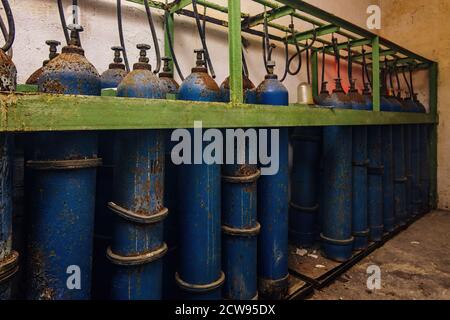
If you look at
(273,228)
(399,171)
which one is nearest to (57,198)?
(273,228)

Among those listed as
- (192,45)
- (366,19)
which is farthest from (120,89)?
(366,19)

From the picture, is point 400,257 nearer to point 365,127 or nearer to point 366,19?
point 365,127

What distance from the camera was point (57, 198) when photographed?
2.56ft

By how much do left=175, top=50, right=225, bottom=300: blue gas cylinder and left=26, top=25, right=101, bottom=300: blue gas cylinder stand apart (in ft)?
1.21

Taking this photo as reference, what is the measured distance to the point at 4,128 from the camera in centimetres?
56

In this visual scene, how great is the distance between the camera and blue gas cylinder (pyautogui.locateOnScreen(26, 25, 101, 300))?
77cm

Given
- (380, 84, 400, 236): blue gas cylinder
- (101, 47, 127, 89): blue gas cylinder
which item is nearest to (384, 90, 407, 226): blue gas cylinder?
(380, 84, 400, 236): blue gas cylinder

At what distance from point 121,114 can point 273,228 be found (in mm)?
889

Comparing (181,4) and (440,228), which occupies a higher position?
(181,4)

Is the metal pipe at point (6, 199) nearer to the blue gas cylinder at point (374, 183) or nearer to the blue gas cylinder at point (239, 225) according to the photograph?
the blue gas cylinder at point (239, 225)

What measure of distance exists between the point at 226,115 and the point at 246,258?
24.1 inches

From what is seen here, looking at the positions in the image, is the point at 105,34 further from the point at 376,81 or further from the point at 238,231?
the point at 376,81

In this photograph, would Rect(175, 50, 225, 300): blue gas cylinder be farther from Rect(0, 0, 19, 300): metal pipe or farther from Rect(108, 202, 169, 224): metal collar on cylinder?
Rect(0, 0, 19, 300): metal pipe
